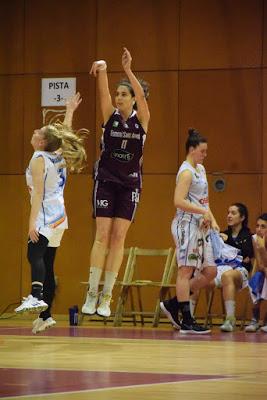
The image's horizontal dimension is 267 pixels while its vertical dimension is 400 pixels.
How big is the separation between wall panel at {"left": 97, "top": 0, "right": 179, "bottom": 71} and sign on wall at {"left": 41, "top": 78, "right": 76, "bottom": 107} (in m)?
0.52

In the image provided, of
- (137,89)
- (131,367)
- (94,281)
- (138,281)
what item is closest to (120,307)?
(138,281)

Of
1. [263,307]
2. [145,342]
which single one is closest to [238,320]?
[263,307]

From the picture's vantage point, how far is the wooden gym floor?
396cm

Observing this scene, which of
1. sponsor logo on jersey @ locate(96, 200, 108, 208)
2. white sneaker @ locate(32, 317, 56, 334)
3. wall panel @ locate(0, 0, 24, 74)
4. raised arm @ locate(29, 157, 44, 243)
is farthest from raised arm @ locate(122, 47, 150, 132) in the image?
wall panel @ locate(0, 0, 24, 74)

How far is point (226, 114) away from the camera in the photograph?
1188 centimetres

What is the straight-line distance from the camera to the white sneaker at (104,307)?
7.58 m

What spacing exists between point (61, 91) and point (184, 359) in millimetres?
7225

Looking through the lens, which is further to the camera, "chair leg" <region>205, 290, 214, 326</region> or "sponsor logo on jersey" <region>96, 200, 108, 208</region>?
"chair leg" <region>205, 290, 214, 326</region>

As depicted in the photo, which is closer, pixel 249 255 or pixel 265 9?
pixel 249 255

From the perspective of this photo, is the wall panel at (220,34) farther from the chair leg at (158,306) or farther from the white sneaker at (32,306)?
the white sneaker at (32,306)

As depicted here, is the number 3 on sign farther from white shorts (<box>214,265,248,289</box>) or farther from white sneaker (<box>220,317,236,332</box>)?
white shorts (<box>214,265,248,289</box>)

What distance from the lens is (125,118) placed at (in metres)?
7.84

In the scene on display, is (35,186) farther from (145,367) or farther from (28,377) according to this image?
(28,377)

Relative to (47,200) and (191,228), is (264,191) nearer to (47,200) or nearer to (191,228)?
(191,228)
